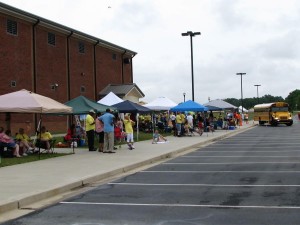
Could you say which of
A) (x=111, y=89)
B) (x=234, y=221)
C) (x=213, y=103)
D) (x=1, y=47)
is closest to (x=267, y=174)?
(x=234, y=221)

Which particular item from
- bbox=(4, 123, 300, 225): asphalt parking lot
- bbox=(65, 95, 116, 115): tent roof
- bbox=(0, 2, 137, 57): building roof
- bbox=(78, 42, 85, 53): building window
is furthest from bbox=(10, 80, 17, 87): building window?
bbox=(4, 123, 300, 225): asphalt parking lot

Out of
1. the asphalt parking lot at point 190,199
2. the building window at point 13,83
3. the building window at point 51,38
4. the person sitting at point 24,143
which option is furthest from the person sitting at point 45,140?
the building window at point 51,38

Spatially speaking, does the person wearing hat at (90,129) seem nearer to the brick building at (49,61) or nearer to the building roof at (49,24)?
the brick building at (49,61)

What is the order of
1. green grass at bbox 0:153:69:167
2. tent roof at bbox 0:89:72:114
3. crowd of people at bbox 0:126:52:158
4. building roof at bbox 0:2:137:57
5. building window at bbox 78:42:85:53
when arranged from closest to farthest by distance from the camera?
green grass at bbox 0:153:69:167, tent roof at bbox 0:89:72:114, crowd of people at bbox 0:126:52:158, building roof at bbox 0:2:137:57, building window at bbox 78:42:85:53

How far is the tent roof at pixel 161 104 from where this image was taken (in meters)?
36.3

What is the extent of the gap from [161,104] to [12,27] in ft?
41.6

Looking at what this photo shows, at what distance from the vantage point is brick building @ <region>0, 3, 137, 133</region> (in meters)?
33.1

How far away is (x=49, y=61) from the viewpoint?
38.1m

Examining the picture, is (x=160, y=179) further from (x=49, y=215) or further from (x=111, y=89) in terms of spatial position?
(x=111, y=89)

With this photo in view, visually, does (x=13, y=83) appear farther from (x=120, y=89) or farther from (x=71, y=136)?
(x=120, y=89)

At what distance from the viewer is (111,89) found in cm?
4756

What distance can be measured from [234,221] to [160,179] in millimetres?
5013

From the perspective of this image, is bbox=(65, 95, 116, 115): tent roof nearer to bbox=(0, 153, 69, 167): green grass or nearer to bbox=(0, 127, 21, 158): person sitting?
bbox=(0, 153, 69, 167): green grass

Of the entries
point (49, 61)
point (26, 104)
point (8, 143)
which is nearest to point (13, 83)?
point (49, 61)
